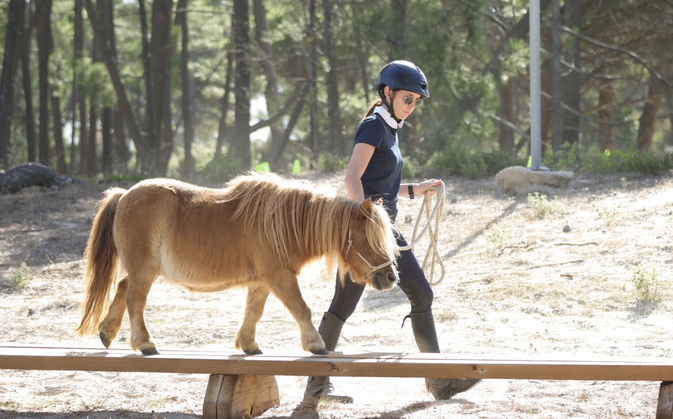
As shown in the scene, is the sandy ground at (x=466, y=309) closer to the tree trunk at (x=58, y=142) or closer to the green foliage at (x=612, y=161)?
the green foliage at (x=612, y=161)

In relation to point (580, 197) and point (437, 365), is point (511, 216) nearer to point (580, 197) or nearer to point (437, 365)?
point (580, 197)

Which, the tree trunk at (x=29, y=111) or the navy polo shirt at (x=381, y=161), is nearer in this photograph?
the navy polo shirt at (x=381, y=161)

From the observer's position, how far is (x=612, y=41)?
18578 millimetres

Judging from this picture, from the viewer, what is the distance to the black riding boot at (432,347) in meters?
4.49

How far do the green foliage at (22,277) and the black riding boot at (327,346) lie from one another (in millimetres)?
4867

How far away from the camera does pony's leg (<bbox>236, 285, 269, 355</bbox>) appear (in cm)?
442

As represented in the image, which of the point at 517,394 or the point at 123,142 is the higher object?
the point at 123,142

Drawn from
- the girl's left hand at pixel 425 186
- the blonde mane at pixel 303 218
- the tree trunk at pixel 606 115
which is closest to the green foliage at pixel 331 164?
the girl's left hand at pixel 425 186

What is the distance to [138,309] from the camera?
4.22 m

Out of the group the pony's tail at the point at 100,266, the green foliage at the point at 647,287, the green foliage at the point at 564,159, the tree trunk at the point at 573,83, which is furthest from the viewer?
the tree trunk at the point at 573,83

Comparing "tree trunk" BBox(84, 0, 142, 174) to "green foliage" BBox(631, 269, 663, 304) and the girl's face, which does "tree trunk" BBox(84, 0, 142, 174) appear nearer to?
"green foliage" BBox(631, 269, 663, 304)

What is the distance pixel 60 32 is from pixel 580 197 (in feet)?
72.1

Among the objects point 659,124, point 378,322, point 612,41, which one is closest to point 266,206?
point 378,322

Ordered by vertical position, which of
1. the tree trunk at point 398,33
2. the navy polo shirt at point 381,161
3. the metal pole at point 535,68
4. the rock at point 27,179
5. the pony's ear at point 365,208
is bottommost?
the rock at point 27,179
